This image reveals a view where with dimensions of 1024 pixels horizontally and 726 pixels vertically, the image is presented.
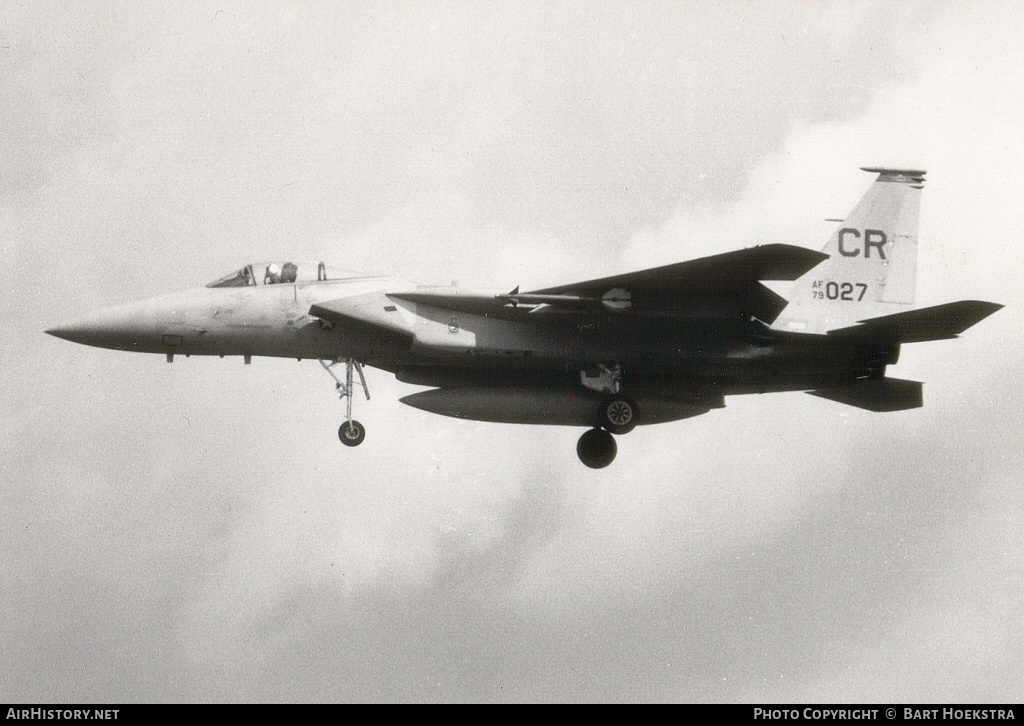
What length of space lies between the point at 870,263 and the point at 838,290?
0.68m

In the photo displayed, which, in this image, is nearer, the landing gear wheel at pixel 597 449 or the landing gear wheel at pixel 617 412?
the landing gear wheel at pixel 617 412

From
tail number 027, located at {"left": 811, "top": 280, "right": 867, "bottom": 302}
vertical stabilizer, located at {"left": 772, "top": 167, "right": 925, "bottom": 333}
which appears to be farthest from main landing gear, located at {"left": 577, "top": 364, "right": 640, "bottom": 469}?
tail number 027, located at {"left": 811, "top": 280, "right": 867, "bottom": 302}

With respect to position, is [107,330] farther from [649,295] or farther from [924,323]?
[924,323]

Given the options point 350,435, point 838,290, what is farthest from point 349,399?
point 838,290

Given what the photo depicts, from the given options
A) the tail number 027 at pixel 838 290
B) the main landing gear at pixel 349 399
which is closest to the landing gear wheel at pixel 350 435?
the main landing gear at pixel 349 399

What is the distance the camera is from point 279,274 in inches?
760

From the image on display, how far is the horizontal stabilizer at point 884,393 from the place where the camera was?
19.7 meters

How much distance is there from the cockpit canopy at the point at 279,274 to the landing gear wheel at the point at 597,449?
13.5 ft

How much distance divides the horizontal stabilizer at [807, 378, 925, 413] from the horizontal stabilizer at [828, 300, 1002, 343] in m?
1.01

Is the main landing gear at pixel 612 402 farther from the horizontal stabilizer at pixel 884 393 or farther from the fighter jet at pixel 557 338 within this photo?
the horizontal stabilizer at pixel 884 393
